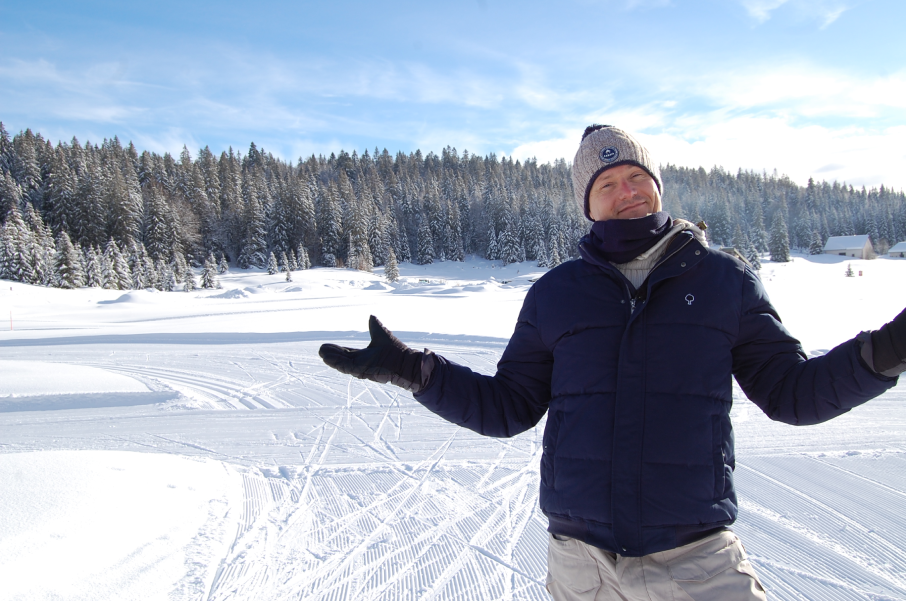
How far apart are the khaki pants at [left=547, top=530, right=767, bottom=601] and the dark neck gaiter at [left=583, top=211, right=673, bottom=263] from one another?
92 cm

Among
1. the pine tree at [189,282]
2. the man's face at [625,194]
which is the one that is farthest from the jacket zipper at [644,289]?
the pine tree at [189,282]

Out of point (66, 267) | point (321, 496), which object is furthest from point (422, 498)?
point (66, 267)

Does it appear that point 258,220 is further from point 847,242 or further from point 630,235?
point 847,242

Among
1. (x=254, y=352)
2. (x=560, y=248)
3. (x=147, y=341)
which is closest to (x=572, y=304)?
(x=254, y=352)

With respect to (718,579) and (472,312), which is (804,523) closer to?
(718,579)

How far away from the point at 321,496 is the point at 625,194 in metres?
3.59

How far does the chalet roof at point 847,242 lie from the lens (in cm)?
6376

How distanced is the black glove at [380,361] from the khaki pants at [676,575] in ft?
2.70

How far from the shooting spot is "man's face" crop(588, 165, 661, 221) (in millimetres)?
1748

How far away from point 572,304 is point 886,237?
109298 millimetres

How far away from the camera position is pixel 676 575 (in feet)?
4.40

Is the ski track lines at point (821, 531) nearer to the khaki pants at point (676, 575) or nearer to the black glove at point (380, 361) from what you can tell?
the khaki pants at point (676, 575)

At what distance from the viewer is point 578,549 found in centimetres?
145

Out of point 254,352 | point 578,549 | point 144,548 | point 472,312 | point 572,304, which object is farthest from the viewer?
point 472,312
